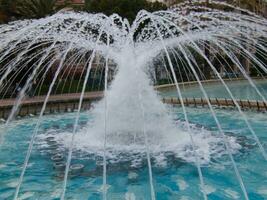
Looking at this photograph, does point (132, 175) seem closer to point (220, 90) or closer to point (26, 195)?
point (26, 195)

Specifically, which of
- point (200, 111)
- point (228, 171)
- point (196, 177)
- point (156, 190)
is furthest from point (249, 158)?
point (200, 111)

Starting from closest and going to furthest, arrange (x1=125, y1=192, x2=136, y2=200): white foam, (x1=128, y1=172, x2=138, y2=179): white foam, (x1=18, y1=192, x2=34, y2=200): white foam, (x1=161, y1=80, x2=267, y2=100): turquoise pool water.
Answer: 1. (x1=125, y1=192, x2=136, y2=200): white foam
2. (x1=18, y1=192, x2=34, y2=200): white foam
3. (x1=128, y1=172, x2=138, y2=179): white foam
4. (x1=161, y1=80, x2=267, y2=100): turquoise pool water

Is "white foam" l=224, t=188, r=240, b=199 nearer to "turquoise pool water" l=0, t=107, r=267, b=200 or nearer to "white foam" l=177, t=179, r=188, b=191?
"turquoise pool water" l=0, t=107, r=267, b=200

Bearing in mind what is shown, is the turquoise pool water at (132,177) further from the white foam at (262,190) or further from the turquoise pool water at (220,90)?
the turquoise pool water at (220,90)

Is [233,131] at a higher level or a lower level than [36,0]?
lower

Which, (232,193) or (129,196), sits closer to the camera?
(129,196)

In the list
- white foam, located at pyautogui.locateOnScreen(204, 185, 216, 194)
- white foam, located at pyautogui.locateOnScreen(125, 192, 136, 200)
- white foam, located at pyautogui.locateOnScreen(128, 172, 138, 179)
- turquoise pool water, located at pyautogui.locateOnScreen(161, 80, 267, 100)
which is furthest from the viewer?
turquoise pool water, located at pyautogui.locateOnScreen(161, 80, 267, 100)

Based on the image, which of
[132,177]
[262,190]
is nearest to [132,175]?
[132,177]

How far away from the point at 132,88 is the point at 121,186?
4.25 m

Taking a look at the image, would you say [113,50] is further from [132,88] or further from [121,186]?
[121,186]

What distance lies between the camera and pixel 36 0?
30.5 meters

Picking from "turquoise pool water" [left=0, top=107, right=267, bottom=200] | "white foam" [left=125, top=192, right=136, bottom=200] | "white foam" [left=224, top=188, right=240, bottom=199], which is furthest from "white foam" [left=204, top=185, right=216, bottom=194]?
"white foam" [left=125, top=192, right=136, bottom=200]

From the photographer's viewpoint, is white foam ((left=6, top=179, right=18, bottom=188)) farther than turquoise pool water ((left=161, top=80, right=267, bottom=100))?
No

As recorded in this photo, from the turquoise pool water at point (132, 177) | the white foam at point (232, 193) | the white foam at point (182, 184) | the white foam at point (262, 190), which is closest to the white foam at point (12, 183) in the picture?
the turquoise pool water at point (132, 177)
